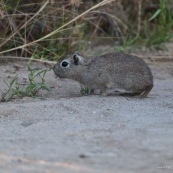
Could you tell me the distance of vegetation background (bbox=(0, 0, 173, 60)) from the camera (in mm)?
9133

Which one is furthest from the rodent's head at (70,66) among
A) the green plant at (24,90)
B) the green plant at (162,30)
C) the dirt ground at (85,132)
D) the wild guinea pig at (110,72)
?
the green plant at (162,30)

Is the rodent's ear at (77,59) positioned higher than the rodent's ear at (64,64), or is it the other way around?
the rodent's ear at (77,59)

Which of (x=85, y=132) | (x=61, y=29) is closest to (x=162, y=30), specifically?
(x=61, y=29)

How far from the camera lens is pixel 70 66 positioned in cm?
830

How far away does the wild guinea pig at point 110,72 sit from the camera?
312 inches

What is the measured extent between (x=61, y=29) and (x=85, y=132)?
4.00 m

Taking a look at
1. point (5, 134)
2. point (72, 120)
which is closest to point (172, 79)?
point (72, 120)

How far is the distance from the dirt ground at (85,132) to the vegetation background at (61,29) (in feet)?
2.85

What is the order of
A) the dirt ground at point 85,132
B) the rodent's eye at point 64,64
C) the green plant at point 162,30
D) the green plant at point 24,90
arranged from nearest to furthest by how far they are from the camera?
1. the dirt ground at point 85,132
2. the green plant at point 24,90
3. the rodent's eye at point 64,64
4. the green plant at point 162,30

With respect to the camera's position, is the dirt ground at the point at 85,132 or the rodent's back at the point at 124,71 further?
the rodent's back at the point at 124,71

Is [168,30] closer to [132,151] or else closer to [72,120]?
[72,120]

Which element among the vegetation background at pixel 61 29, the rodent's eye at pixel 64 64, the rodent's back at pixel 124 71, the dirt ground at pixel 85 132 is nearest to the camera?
the dirt ground at pixel 85 132

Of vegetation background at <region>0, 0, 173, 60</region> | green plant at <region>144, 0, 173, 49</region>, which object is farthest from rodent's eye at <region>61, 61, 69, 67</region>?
green plant at <region>144, 0, 173, 49</region>

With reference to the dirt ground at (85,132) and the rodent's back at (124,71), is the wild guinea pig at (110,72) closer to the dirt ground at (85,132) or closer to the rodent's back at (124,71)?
the rodent's back at (124,71)
